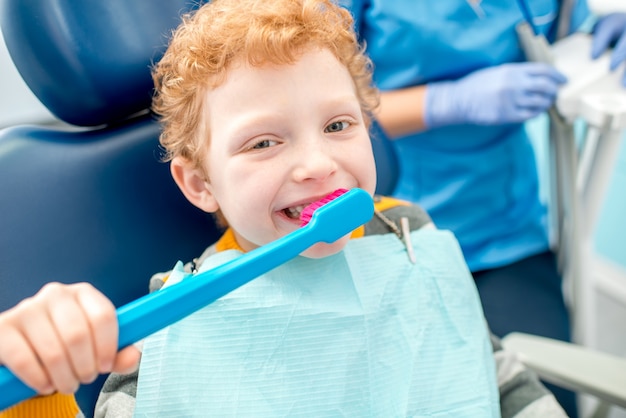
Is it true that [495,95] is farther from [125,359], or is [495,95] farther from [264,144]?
[125,359]

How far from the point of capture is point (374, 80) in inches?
45.7

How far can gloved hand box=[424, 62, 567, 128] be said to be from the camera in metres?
1.00

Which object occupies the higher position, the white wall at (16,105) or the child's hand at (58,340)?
the child's hand at (58,340)

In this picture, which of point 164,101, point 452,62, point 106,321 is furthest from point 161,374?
point 452,62

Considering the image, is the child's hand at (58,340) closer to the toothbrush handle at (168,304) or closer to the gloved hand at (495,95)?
the toothbrush handle at (168,304)

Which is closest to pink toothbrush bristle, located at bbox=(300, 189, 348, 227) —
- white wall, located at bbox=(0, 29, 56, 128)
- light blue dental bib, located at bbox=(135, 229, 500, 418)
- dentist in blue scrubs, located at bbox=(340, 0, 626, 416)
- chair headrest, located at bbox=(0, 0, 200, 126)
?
light blue dental bib, located at bbox=(135, 229, 500, 418)

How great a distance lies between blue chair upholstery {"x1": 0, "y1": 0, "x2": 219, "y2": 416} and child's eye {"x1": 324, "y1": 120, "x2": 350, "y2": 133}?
Answer: 0.90 feet

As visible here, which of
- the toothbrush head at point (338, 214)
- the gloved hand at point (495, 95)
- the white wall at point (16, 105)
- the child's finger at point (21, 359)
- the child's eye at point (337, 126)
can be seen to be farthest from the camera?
the white wall at point (16, 105)

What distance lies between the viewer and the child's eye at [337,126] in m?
0.64

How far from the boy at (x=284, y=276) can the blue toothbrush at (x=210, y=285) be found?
58mm

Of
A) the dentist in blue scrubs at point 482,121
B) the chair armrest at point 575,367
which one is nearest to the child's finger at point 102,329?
the chair armrest at point 575,367

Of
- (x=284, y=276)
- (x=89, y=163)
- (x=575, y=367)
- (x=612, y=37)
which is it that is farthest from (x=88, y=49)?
(x=612, y=37)

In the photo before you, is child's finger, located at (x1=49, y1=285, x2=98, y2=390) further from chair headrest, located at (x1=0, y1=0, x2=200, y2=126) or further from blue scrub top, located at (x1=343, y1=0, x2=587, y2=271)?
blue scrub top, located at (x1=343, y1=0, x2=587, y2=271)

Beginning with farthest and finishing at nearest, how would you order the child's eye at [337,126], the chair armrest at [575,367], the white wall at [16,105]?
the white wall at [16,105]
the chair armrest at [575,367]
the child's eye at [337,126]
